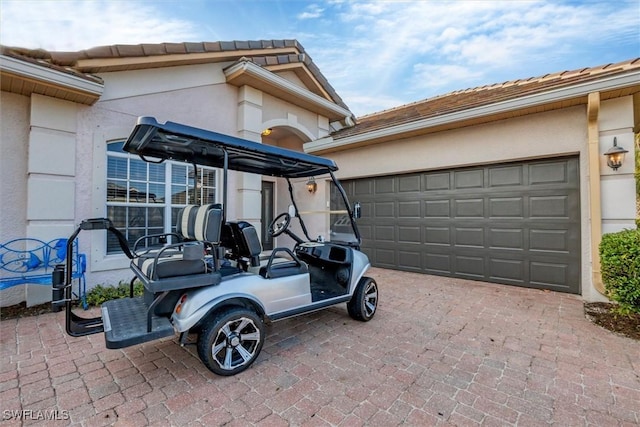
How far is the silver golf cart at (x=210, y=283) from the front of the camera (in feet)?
7.28

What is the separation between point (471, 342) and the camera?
2998mm

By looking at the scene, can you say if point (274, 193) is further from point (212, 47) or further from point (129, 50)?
point (129, 50)

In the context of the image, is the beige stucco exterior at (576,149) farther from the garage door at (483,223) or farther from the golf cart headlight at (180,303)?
the golf cart headlight at (180,303)

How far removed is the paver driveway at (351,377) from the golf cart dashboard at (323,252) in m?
0.78

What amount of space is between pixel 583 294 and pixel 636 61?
3591mm

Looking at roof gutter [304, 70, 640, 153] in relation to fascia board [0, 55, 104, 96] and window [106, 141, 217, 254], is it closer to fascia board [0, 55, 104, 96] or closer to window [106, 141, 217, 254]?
window [106, 141, 217, 254]

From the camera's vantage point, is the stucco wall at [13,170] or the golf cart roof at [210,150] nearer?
the golf cart roof at [210,150]

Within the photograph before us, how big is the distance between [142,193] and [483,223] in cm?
617

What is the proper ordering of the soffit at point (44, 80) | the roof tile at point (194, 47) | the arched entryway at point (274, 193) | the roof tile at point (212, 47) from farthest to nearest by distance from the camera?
the arched entryway at point (274, 193), the roof tile at point (212, 47), the roof tile at point (194, 47), the soffit at point (44, 80)

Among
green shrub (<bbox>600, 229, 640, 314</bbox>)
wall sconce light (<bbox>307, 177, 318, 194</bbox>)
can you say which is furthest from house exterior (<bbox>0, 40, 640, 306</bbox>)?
wall sconce light (<bbox>307, 177, 318, 194</bbox>)

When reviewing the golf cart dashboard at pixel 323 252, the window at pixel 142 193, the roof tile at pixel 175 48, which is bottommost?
the golf cart dashboard at pixel 323 252

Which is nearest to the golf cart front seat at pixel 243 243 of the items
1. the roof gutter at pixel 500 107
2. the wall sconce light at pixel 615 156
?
the roof gutter at pixel 500 107

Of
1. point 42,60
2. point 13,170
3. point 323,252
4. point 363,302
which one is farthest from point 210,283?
point 42,60

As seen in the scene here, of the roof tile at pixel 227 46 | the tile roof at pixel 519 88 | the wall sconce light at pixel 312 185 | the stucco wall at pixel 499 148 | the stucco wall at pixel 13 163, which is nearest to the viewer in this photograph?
the stucco wall at pixel 13 163
